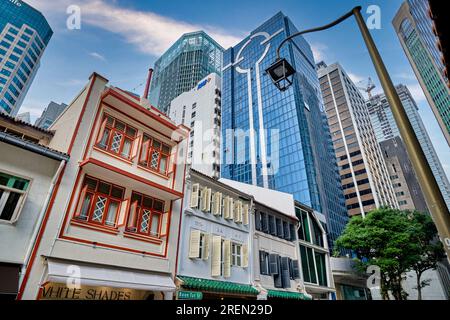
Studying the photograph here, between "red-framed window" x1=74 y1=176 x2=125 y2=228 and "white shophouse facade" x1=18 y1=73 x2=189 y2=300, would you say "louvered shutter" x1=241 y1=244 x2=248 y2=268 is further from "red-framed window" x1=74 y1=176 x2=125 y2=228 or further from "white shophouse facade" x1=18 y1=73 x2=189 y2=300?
"red-framed window" x1=74 y1=176 x2=125 y2=228

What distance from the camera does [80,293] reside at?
35.4 feet

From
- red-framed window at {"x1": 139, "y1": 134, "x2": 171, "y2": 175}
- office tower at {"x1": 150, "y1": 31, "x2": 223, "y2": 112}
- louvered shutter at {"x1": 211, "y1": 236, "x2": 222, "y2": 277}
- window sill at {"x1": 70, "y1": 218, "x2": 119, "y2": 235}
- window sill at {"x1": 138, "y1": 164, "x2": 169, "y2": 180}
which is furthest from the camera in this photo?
office tower at {"x1": 150, "y1": 31, "x2": 223, "y2": 112}

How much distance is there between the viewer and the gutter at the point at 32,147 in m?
9.63

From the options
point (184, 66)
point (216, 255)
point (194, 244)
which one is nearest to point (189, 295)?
point (194, 244)

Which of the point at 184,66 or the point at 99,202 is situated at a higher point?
the point at 184,66

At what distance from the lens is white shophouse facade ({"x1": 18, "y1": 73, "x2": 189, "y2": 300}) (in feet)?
33.2

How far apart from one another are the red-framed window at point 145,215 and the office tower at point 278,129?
5135 cm

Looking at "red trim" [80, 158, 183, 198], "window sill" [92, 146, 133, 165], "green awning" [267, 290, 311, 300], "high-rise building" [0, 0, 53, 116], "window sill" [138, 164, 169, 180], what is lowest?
"green awning" [267, 290, 311, 300]

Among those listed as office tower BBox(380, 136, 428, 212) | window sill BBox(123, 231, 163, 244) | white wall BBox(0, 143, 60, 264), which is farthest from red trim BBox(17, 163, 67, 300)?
office tower BBox(380, 136, 428, 212)

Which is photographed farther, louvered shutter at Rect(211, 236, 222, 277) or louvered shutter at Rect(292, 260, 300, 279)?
louvered shutter at Rect(292, 260, 300, 279)

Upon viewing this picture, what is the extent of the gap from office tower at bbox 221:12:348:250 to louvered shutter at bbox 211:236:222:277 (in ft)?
157

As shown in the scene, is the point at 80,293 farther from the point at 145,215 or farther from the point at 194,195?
the point at 194,195

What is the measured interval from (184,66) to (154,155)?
398ft

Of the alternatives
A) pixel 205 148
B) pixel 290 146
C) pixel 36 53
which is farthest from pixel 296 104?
pixel 36 53
